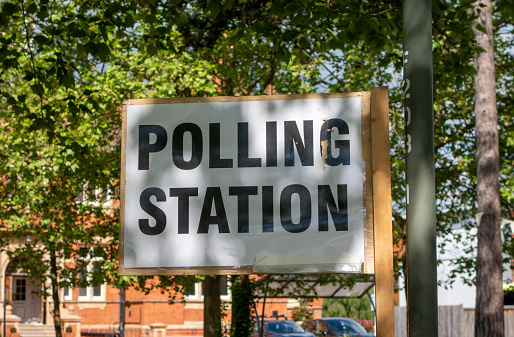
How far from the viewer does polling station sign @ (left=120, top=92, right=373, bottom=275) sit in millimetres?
3357

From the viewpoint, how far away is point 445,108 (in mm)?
21188

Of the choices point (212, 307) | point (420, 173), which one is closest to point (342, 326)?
point (212, 307)

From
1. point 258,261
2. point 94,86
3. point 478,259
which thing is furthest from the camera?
point 94,86

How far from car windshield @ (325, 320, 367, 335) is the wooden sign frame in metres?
23.1

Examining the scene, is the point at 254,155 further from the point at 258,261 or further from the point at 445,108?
the point at 445,108

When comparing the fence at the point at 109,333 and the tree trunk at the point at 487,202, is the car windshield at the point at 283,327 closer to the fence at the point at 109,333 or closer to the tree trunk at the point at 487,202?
the fence at the point at 109,333

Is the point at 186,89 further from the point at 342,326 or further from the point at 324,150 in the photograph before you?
the point at 324,150

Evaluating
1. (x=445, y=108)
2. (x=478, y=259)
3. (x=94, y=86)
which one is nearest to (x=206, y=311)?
(x=94, y=86)

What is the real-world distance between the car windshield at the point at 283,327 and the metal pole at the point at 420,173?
78.5ft

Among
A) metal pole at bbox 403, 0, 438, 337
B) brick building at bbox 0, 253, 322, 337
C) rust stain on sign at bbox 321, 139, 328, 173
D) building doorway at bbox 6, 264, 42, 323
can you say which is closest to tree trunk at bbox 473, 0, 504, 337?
rust stain on sign at bbox 321, 139, 328, 173

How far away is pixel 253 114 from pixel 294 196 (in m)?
0.43

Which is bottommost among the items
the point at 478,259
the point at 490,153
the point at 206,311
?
the point at 206,311

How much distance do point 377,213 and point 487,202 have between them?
10.9 metres

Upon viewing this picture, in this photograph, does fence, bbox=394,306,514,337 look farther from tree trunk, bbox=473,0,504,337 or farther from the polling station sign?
the polling station sign
